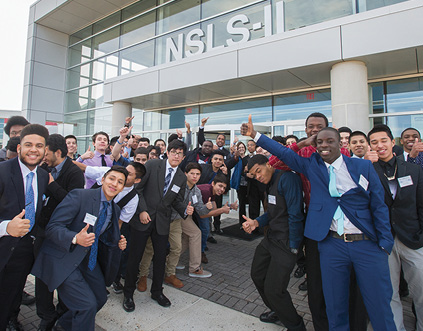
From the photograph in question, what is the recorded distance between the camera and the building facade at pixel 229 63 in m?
6.05

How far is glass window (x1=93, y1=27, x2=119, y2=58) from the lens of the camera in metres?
13.5

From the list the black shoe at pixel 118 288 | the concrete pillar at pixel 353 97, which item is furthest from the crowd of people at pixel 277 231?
the concrete pillar at pixel 353 97

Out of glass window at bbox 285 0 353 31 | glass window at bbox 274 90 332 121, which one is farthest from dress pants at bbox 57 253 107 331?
glass window at bbox 285 0 353 31

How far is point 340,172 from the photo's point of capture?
2324 mm

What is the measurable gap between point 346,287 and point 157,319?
79.1 inches

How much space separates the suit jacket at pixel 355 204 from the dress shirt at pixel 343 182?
3 centimetres

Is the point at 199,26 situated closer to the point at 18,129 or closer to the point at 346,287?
the point at 18,129

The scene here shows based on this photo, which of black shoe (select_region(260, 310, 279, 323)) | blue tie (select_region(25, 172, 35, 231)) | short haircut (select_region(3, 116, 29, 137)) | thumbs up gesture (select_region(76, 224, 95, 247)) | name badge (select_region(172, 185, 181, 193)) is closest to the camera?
thumbs up gesture (select_region(76, 224, 95, 247))

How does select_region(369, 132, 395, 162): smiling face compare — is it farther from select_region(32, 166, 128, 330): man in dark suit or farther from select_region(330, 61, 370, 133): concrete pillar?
select_region(330, 61, 370, 133): concrete pillar

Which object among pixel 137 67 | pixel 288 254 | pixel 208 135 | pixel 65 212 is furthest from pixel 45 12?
pixel 288 254

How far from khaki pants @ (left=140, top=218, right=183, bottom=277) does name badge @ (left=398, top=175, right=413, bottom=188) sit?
280 cm

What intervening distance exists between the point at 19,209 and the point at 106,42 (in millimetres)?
14183

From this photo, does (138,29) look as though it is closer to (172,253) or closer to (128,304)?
(172,253)

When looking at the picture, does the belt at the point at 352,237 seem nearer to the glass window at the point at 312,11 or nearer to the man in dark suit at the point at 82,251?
the man in dark suit at the point at 82,251
